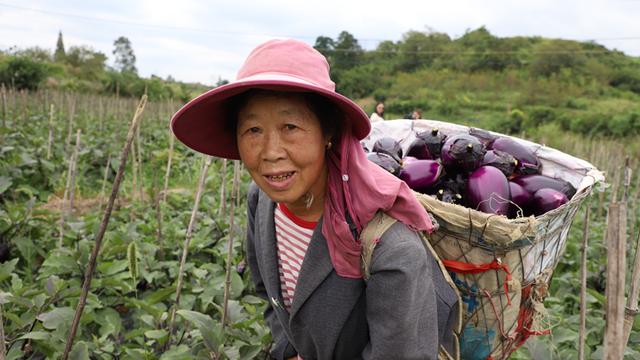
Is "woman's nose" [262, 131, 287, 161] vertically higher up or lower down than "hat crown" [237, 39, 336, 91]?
lower down

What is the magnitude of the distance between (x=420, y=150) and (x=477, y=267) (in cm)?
52

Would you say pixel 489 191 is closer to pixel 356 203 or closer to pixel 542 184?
pixel 542 184

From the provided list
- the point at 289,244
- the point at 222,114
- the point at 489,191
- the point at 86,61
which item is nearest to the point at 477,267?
the point at 489,191

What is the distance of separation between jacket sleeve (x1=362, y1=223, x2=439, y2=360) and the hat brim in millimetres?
272

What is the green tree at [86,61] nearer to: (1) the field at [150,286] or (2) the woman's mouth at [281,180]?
(1) the field at [150,286]

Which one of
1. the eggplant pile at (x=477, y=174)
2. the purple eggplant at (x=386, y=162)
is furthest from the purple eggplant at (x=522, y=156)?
the purple eggplant at (x=386, y=162)

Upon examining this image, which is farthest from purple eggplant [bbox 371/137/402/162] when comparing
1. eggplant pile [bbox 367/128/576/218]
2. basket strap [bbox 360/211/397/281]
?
basket strap [bbox 360/211/397/281]

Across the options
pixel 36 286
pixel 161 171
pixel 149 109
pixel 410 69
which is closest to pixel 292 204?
pixel 36 286

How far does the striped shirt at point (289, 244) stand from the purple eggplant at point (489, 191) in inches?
18.8

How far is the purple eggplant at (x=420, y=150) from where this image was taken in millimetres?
1623

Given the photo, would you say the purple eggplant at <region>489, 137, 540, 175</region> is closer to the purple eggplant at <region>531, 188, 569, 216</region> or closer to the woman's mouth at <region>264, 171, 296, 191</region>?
the purple eggplant at <region>531, 188, 569, 216</region>

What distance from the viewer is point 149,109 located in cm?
1460

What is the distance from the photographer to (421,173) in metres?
1.49

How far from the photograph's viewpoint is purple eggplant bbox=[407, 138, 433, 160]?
1.62 m
